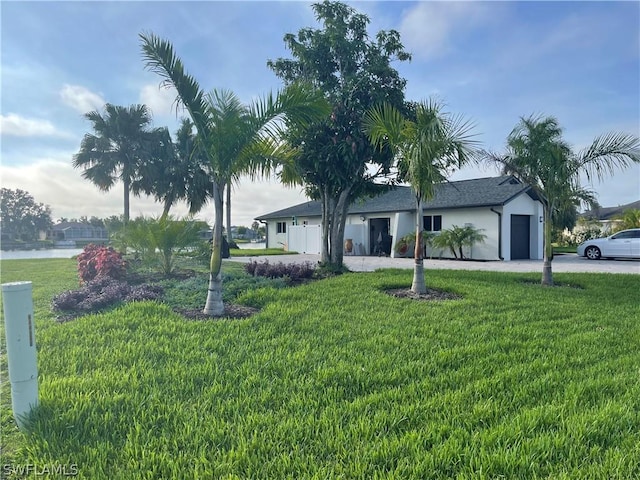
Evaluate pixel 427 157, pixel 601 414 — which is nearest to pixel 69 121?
pixel 427 157

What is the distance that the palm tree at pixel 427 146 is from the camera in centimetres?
735

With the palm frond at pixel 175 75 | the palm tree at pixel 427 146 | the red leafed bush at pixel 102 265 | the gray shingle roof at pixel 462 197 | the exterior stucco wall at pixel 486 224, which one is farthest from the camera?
the gray shingle roof at pixel 462 197

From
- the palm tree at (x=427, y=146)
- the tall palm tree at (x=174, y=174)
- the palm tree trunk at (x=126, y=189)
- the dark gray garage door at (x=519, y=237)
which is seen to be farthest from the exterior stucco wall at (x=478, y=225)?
the palm tree trunk at (x=126, y=189)

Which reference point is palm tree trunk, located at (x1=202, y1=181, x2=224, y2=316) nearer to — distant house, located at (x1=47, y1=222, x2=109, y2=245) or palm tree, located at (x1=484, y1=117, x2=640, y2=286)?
palm tree, located at (x1=484, y1=117, x2=640, y2=286)

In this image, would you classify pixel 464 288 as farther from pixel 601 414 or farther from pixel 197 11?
pixel 197 11

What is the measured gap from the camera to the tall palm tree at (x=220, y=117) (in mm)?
5949

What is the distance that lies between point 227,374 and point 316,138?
7.93 meters

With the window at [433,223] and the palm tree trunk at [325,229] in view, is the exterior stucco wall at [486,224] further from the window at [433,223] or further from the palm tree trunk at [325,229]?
the palm tree trunk at [325,229]

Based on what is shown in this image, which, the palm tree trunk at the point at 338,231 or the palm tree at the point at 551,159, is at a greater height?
the palm tree at the point at 551,159

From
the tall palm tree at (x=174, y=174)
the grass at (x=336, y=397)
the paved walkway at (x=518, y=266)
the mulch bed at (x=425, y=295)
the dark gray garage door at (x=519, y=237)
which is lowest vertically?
the grass at (x=336, y=397)

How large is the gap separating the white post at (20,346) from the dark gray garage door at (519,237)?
18.0 metres

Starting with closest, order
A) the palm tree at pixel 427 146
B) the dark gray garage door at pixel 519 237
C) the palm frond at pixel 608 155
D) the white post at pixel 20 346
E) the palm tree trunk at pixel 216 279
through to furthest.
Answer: the white post at pixel 20 346 → the palm tree trunk at pixel 216 279 → the palm tree at pixel 427 146 → the palm frond at pixel 608 155 → the dark gray garage door at pixel 519 237

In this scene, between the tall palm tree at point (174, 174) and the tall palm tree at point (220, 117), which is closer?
the tall palm tree at point (220, 117)

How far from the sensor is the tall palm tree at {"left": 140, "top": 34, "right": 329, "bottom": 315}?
595 centimetres
